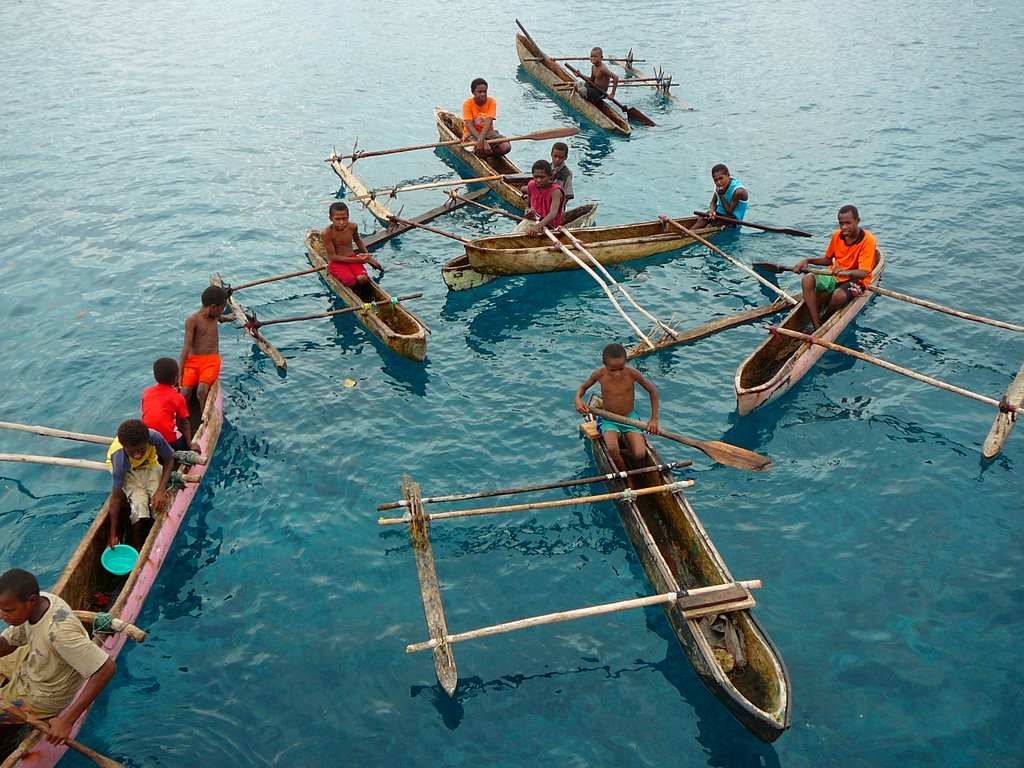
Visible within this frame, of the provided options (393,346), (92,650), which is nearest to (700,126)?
(393,346)

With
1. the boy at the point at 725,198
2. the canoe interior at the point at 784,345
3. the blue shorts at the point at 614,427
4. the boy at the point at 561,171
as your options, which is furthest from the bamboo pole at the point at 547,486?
the boy at the point at 725,198

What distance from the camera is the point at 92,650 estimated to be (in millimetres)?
6852

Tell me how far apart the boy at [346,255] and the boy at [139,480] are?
6027 millimetres

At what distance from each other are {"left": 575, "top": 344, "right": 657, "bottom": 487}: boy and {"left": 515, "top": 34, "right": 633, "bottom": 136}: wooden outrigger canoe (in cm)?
1694

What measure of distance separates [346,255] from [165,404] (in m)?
5.56

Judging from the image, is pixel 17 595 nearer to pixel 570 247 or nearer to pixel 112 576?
pixel 112 576

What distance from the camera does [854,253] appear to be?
14.1 metres

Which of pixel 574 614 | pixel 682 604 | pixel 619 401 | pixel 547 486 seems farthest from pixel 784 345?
pixel 574 614

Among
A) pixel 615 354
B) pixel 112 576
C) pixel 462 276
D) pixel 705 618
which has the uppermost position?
pixel 615 354

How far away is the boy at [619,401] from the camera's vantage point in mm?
10328

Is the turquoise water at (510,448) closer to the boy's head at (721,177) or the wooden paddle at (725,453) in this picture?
the wooden paddle at (725,453)

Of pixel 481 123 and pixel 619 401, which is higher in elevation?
pixel 481 123

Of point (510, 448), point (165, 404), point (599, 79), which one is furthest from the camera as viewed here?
point (599, 79)

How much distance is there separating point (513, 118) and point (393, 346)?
15.7m
